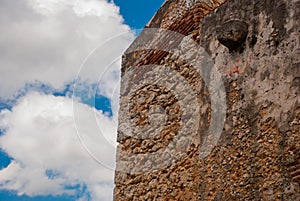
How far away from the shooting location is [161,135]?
5.14m

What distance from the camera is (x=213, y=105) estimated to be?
442 centimetres

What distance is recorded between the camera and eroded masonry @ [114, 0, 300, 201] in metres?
3.76

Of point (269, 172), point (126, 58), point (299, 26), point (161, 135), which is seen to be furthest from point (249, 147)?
point (126, 58)

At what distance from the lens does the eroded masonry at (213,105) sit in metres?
3.76

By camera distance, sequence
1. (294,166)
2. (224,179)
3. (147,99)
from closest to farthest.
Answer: (294,166)
(224,179)
(147,99)

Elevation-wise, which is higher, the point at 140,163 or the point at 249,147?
the point at 140,163

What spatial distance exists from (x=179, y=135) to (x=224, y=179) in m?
0.92

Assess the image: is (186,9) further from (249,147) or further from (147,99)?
(249,147)

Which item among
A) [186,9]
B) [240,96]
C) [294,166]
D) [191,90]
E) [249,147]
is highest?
[186,9]

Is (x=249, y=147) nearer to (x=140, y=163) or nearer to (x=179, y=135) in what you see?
(x=179, y=135)

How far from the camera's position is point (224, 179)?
4066mm

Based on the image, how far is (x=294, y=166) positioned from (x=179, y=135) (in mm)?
1530

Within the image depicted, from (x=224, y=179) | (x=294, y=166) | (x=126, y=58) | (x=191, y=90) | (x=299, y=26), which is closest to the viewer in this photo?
(x=294, y=166)

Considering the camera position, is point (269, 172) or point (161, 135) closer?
point (269, 172)
